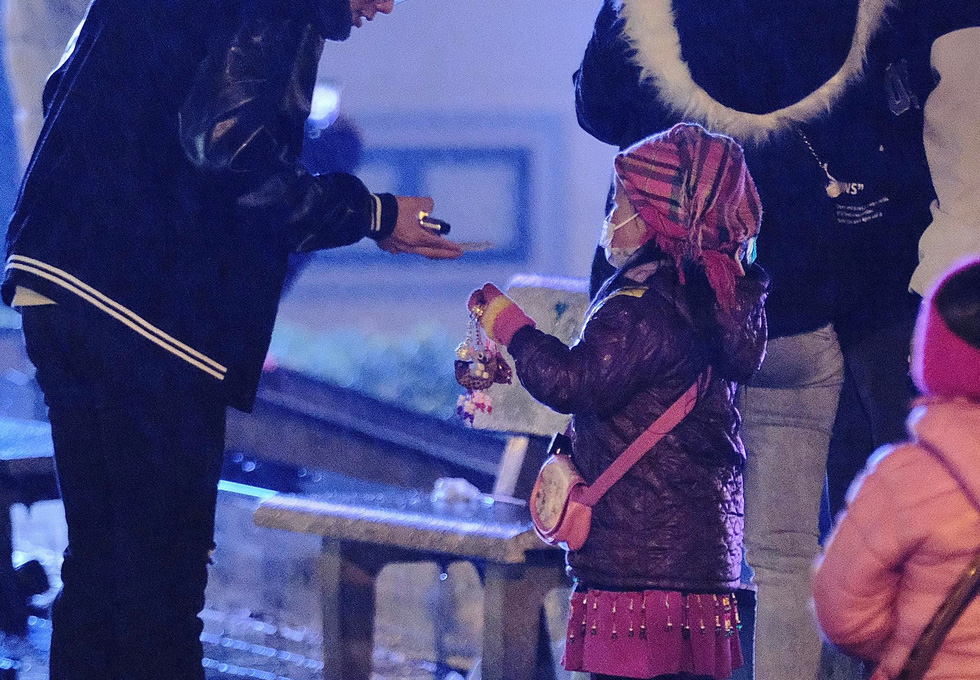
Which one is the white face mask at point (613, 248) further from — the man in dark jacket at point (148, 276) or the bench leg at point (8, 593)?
the bench leg at point (8, 593)

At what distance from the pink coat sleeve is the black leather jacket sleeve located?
1.08 metres

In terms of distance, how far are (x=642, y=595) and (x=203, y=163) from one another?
3.45 feet

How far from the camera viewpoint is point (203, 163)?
1907mm

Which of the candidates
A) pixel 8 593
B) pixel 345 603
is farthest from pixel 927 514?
pixel 8 593

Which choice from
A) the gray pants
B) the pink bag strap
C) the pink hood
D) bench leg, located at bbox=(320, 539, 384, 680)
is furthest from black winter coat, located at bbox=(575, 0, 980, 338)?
bench leg, located at bbox=(320, 539, 384, 680)

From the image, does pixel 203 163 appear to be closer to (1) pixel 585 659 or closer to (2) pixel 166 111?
(2) pixel 166 111

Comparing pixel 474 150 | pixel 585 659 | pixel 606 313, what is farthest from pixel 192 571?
pixel 474 150

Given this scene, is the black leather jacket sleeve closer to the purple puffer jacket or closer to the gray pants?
the purple puffer jacket

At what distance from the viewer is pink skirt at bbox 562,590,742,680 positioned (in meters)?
1.93

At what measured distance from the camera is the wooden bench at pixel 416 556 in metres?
2.47

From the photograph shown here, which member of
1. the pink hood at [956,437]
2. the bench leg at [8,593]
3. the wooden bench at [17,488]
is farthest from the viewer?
the bench leg at [8,593]

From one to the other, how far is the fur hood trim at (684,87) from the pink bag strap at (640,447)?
58 cm

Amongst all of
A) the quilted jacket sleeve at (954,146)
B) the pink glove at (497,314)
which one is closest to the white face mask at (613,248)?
the pink glove at (497,314)

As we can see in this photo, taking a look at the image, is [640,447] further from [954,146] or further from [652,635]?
[954,146]
